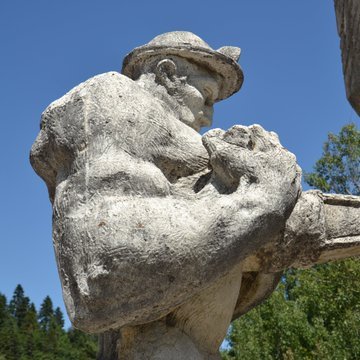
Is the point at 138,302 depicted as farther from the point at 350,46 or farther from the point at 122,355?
the point at 350,46

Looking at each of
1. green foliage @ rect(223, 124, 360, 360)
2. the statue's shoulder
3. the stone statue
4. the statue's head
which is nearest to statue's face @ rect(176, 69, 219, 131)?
the statue's head

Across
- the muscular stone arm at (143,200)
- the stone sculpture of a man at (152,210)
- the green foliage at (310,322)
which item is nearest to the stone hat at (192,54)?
the stone sculpture of a man at (152,210)

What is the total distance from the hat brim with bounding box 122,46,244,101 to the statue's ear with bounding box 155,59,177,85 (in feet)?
0.22

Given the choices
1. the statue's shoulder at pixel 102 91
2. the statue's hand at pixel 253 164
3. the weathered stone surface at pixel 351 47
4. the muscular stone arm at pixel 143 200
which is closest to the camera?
the weathered stone surface at pixel 351 47

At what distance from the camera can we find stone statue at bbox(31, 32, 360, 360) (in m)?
2.80

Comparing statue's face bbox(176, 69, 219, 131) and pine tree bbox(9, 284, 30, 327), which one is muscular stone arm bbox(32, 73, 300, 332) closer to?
statue's face bbox(176, 69, 219, 131)

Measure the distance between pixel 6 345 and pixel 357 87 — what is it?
52.4m

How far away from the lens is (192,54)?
12.2ft

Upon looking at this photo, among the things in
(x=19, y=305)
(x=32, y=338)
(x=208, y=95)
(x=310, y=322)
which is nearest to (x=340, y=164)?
(x=310, y=322)

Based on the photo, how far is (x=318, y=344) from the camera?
12.3 meters

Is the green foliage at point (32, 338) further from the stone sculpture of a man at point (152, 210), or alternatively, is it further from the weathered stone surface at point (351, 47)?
the weathered stone surface at point (351, 47)

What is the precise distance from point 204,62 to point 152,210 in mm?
1276

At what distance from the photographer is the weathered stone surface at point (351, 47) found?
1847 mm

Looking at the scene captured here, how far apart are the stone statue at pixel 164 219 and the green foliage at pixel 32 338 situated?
4286cm
